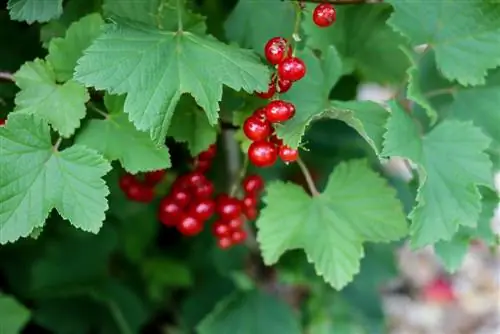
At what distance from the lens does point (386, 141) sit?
1.06 meters

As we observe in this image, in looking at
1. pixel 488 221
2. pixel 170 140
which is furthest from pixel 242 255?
pixel 488 221

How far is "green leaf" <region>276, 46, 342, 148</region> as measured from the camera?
3.53ft

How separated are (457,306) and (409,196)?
2.88ft

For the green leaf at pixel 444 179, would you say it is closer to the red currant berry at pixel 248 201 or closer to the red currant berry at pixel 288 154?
the red currant berry at pixel 288 154

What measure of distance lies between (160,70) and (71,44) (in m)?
0.17

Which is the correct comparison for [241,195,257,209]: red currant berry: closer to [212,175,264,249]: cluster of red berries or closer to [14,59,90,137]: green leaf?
[212,175,264,249]: cluster of red berries

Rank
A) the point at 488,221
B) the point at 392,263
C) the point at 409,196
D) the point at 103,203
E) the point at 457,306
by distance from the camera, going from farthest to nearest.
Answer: the point at 457,306, the point at 392,263, the point at 409,196, the point at 488,221, the point at 103,203

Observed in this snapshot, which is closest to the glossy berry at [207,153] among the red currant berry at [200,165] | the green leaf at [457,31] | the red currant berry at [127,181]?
the red currant berry at [200,165]

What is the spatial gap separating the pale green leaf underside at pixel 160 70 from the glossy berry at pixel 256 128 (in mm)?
74

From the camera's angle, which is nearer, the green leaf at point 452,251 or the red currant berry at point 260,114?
the red currant berry at point 260,114

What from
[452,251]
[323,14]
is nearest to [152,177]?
[323,14]

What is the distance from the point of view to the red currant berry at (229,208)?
1.21 meters

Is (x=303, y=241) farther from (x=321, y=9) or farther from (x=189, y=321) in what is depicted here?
(x=189, y=321)

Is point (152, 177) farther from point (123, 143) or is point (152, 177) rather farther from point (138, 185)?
point (123, 143)
